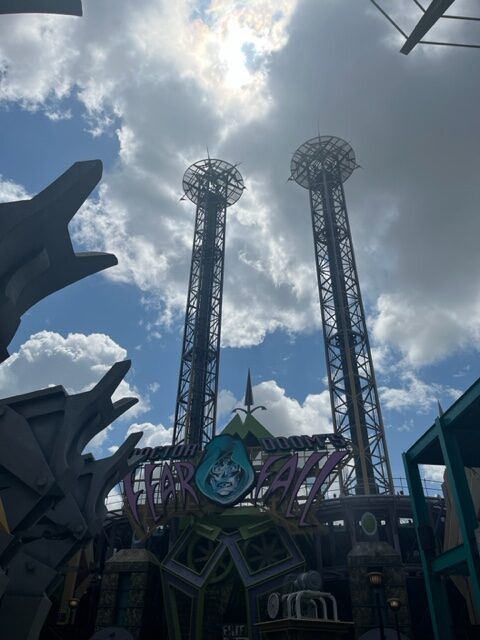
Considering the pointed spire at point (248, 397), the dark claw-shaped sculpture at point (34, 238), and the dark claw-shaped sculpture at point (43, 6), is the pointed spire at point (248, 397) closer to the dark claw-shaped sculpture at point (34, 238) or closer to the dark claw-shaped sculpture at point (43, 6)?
the dark claw-shaped sculpture at point (34, 238)

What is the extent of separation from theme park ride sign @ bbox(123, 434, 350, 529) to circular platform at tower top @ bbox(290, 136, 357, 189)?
39016mm

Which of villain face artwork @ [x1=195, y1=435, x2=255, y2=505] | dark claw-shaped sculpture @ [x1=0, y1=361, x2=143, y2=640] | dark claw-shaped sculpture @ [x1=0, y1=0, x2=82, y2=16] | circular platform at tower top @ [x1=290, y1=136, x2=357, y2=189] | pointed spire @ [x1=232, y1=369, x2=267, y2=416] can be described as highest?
circular platform at tower top @ [x1=290, y1=136, x2=357, y2=189]

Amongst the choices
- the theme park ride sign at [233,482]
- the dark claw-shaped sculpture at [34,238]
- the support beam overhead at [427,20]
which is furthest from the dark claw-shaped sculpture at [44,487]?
the support beam overhead at [427,20]

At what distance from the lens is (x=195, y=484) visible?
3925 cm

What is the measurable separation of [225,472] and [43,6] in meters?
33.9

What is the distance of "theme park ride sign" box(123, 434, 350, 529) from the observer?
1487 inches

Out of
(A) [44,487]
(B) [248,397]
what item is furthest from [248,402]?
(A) [44,487]

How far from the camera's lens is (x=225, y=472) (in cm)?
3953

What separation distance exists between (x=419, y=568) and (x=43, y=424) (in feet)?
97.0

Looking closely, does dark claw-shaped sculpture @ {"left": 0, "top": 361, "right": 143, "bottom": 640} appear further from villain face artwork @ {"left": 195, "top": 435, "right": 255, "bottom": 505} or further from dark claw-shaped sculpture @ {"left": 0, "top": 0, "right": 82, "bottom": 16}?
dark claw-shaped sculpture @ {"left": 0, "top": 0, "right": 82, "bottom": 16}

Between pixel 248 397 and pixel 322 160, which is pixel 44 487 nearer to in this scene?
pixel 248 397

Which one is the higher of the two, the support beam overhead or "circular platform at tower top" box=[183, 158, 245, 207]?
"circular platform at tower top" box=[183, 158, 245, 207]

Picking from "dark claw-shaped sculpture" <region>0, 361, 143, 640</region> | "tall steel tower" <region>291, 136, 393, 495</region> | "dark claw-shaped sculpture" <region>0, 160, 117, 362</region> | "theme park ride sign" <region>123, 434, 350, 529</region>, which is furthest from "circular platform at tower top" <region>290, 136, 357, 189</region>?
"dark claw-shaped sculpture" <region>0, 160, 117, 362</region>

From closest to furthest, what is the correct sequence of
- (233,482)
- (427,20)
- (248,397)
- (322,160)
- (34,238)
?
(427,20), (34,238), (233,482), (248,397), (322,160)
